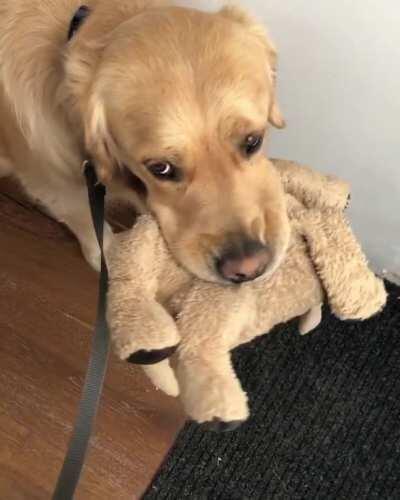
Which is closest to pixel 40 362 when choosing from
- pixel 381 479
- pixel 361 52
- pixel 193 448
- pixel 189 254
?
pixel 193 448

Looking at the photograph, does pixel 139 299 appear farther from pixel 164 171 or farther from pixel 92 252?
pixel 92 252

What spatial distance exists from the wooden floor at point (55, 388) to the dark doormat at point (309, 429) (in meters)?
0.09

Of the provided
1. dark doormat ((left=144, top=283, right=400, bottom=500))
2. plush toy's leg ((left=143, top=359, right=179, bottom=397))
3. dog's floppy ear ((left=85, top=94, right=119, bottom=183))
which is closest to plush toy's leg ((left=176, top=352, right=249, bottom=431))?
plush toy's leg ((left=143, top=359, right=179, bottom=397))

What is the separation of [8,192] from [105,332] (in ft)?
3.32

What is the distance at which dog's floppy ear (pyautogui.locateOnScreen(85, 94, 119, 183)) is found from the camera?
1151 mm

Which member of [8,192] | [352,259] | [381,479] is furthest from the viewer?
[8,192]

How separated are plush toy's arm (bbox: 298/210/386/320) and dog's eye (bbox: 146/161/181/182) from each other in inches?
9.7

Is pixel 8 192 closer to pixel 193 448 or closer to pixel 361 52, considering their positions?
pixel 193 448

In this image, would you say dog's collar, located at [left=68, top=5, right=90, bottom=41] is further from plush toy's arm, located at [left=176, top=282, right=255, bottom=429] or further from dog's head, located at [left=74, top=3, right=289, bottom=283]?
plush toy's arm, located at [left=176, top=282, right=255, bottom=429]

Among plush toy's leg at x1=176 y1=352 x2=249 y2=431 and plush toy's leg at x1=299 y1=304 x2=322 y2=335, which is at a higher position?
plush toy's leg at x1=176 y1=352 x2=249 y2=431

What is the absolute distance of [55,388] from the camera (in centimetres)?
168

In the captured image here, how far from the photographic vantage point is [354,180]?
5.24ft

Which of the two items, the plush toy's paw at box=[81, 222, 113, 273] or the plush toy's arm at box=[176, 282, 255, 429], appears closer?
the plush toy's arm at box=[176, 282, 255, 429]

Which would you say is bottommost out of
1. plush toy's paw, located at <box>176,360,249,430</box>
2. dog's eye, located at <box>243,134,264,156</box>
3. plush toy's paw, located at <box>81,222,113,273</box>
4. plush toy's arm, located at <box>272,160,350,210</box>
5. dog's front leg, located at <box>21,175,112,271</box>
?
plush toy's paw, located at <box>81,222,113,273</box>
